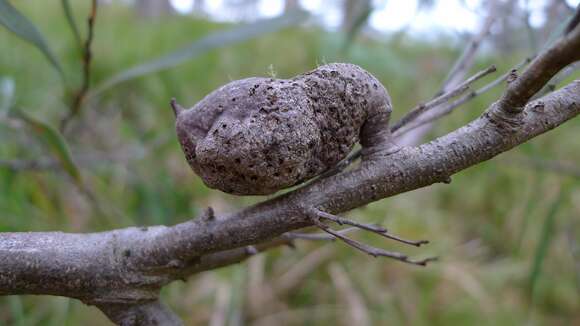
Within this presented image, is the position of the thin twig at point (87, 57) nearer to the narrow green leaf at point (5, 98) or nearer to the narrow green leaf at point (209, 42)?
the narrow green leaf at point (209, 42)

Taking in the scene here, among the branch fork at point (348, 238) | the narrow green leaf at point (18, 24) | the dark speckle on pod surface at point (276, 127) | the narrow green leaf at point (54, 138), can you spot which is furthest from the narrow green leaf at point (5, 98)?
the branch fork at point (348, 238)

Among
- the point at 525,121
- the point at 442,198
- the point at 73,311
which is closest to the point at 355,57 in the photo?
the point at 442,198

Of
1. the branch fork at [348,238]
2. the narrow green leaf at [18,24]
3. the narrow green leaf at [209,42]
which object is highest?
the narrow green leaf at [209,42]

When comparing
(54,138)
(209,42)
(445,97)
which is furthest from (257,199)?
(445,97)

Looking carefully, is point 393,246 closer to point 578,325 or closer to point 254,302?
point 254,302

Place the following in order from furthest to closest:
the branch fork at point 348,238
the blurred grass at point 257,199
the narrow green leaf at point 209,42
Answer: the blurred grass at point 257,199
the narrow green leaf at point 209,42
the branch fork at point 348,238

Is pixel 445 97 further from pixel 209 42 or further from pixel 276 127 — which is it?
pixel 209 42

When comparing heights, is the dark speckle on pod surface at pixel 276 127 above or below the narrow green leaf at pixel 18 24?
below
